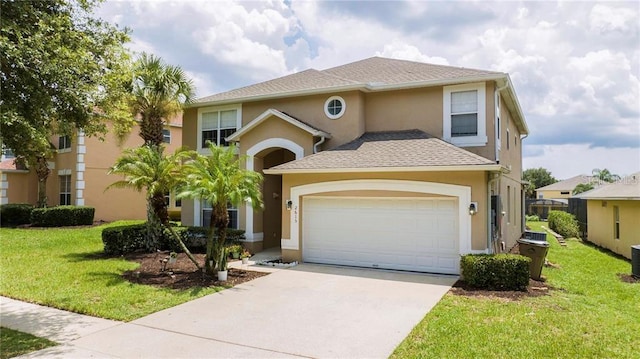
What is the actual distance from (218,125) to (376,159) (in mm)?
8054

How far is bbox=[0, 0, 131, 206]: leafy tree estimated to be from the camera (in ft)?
22.5

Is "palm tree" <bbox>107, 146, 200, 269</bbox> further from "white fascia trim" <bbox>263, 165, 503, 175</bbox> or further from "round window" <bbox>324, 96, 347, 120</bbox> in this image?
"round window" <bbox>324, 96, 347, 120</bbox>

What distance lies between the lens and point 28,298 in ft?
28.9

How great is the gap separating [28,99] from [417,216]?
9.71m

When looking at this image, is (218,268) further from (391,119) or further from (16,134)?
(391,119)

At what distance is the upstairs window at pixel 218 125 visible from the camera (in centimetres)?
1714

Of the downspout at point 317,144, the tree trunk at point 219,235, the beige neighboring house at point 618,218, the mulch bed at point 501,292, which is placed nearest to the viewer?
the mulch bed at point 501,292

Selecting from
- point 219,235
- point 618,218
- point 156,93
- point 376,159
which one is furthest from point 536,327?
point 618,218

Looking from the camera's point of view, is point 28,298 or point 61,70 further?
point 28,298

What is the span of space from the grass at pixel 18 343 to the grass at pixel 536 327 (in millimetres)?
5328

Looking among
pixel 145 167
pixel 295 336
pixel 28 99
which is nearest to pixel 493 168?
pixel 295 336

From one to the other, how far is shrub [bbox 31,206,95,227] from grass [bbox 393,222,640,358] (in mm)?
20249

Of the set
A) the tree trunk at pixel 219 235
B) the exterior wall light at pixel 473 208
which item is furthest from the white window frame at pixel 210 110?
the exterior wall light at pixel 473 208

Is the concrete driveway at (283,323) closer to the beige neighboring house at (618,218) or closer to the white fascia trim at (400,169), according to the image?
the white fascia trim at (400,169)
